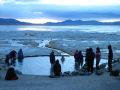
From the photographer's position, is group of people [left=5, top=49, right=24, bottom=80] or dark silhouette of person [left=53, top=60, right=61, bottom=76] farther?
dark silhouette of person [left=53, top=60, right=61, bottom=76]

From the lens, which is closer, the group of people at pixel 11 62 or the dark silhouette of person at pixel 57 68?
the group of people at pixel 11 62

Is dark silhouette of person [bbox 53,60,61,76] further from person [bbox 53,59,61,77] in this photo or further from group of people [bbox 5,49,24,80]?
group of people [bbox 5,49,24,80]

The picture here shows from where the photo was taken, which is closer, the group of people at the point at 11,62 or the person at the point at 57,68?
the group of people at the point at 11,62

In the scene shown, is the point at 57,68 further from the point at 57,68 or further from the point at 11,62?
the point at 11,62

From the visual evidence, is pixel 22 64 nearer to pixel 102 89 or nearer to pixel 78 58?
pixel 78 58

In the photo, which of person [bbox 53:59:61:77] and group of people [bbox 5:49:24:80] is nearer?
group of people [bbox 5:49:24:80]

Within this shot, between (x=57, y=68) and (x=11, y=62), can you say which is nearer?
(x=57, y=68)

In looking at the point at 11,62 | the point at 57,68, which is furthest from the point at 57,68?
the point at 11,62

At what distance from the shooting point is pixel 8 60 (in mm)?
26391

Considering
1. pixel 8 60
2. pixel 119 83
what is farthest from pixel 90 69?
pixel 8 60

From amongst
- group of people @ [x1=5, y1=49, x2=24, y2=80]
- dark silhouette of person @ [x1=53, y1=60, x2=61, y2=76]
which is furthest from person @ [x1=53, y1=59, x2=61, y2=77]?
group of people @ [x1=5, y1=49, x2=24, y2=80]

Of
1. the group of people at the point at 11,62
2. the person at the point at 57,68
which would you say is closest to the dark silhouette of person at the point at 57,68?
the person at the point at 57,68

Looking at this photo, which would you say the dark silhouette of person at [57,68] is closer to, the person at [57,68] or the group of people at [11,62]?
the person at [57,68]

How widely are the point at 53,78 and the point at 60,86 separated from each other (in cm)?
313
